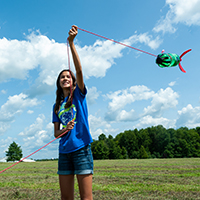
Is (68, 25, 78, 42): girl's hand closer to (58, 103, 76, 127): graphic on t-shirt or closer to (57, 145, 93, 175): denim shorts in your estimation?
(58, 103, 76, 127): graphic on t-shirt

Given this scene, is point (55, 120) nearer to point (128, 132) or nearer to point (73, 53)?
point (73, 53)

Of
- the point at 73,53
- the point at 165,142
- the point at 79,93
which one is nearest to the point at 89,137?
the point at 79,93

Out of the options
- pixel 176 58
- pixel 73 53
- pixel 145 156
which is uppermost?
pixel 176 58

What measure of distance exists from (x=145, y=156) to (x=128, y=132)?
10.6 meters

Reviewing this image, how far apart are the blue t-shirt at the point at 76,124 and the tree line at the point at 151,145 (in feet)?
162

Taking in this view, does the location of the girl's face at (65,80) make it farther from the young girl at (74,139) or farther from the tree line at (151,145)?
the tree line at (151,145)

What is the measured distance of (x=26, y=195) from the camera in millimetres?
4844

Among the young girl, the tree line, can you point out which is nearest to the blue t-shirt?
the young girl

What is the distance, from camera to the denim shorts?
6.95 ft

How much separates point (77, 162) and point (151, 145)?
5770cm

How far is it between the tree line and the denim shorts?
49.4 meters

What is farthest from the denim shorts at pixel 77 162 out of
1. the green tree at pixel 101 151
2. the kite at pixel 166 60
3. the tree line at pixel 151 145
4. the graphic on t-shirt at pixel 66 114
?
the green tree at pixel 101 151

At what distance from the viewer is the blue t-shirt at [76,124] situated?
2172 mm

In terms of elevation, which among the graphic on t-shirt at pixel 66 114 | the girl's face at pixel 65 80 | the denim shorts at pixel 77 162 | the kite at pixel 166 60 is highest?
the kite at pixel 166 60
